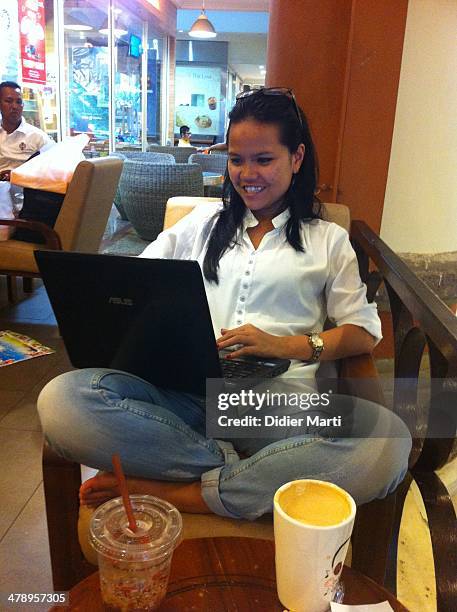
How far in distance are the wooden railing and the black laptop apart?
31 cm

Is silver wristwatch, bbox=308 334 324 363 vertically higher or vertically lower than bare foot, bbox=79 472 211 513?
higher

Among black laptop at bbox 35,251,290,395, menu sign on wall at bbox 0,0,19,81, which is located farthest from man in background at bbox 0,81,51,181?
black laptop at bbox 35,251,290,395

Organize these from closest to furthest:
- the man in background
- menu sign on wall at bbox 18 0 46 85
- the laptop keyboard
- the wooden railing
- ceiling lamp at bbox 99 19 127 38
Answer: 1. the wooden railing
2. the laptop keyboard
3. the man in background
4. menu sign on wall at bbox 18 0 46 85
5. ceiling lamp at bbox 99 19 127 38

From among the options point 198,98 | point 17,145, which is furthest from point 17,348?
point 198,98

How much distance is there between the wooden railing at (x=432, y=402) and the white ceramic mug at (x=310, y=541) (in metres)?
0.29

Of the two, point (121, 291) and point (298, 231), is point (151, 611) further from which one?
point (298, 231)

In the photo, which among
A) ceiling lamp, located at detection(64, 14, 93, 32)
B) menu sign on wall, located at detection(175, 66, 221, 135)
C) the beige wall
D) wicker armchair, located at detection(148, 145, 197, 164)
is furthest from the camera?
menu sign on wall, located at detection(175, 66, 221, 135)

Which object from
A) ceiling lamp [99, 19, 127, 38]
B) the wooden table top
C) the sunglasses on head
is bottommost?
the wooden table top

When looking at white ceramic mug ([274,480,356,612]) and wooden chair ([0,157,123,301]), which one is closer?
white ceramic mug ([274,480,356,612])

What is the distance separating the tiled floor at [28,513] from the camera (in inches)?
55.7

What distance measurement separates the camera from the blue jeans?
3.18 ft

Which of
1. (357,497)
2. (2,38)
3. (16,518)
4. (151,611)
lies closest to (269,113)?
(357,497)

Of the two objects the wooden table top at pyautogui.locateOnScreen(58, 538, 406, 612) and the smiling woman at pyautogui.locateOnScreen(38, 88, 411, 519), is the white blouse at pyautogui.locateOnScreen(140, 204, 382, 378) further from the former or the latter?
the wooden table top at pyautogui.locateOnScreen(58, 538, 406, 612)

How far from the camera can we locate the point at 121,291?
1.02m
